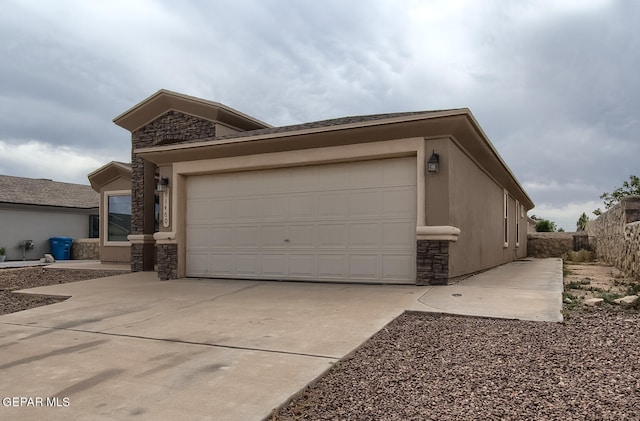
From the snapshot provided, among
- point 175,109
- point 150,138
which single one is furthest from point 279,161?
point 150,138

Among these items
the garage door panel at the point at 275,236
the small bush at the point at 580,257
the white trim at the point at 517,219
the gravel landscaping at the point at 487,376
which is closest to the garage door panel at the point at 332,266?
the garage door panel at the point at 275,236

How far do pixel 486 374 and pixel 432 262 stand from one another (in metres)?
4.81

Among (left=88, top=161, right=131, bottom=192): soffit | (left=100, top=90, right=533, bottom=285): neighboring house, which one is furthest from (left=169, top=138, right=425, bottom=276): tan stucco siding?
(left=88, top=161, right=131, bottom=192): soffit

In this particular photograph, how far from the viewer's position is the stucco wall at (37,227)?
2275 centimetres

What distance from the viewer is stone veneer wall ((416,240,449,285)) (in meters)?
8.49

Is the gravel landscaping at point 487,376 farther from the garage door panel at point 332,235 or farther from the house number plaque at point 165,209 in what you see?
the house number plaque at point 165,209

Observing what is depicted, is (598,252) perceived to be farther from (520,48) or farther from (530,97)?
(520,48)

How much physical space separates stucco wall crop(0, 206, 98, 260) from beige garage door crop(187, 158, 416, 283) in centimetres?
1695

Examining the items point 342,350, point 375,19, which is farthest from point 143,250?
point 342,350

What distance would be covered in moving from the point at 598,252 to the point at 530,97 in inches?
386

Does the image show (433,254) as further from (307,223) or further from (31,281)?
(31,281)

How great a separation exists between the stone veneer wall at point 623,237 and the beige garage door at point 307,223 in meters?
6.22

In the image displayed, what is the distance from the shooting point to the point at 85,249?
23891mm

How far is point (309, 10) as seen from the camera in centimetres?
945
